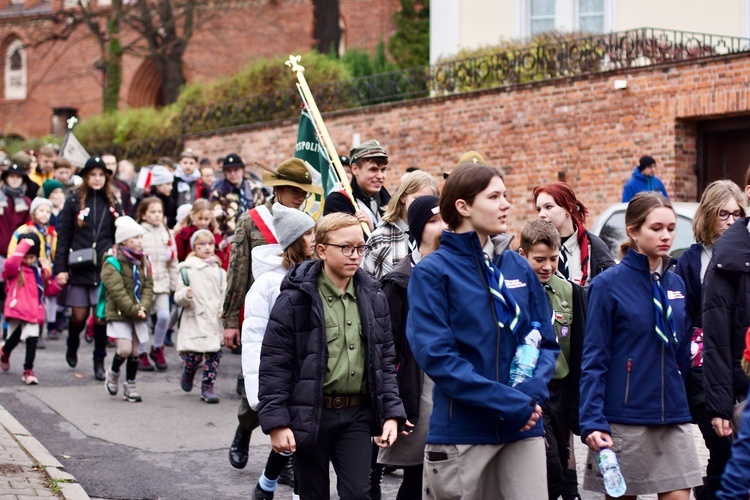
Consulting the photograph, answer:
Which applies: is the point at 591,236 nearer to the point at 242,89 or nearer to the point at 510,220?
the point at 510,220

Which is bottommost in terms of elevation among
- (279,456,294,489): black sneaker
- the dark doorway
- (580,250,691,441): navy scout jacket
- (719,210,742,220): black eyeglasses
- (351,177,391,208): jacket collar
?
(279,456,294,489): black sneaker

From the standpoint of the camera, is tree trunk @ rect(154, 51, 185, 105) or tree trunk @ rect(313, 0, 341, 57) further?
tree trunk @ rect(154, 51, 185, 105)

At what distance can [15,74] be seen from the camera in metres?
57.5

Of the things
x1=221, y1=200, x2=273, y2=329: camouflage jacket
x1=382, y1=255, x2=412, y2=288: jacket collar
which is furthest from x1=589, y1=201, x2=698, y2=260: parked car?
x1=382, y1=255, x2=412, y2=288: jacket collar

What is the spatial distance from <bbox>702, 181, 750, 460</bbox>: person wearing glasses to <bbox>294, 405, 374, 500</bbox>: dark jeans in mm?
1654

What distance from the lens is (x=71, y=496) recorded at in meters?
7.43

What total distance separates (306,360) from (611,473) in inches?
58.0

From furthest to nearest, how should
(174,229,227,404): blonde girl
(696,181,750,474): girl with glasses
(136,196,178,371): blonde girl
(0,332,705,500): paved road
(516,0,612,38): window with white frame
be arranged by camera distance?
1. (516,0,612,38): window with white frame
2. (136,196,178,371): blonde girl
3. (174,229,227,404): blonde girl
4. (0,332,705,500): paved road
5. (696,181,750,474): girl with glasses

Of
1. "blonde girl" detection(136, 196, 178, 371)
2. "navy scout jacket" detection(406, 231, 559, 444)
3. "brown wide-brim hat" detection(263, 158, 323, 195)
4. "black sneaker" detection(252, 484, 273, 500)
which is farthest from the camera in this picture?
"blonde girl" detection(136, 196, 178, 371)

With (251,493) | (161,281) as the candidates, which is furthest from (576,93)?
(251,493)

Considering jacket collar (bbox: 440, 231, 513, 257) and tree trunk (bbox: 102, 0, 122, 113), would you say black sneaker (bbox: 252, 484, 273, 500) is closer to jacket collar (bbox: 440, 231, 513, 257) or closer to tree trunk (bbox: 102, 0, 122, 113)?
jacket collar (bbox: 440, 231, 513, 257)

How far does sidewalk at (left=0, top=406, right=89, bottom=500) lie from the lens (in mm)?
7418

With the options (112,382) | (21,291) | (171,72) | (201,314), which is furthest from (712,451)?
(171,72)

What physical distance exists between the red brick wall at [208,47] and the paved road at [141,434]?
27.5 meters
